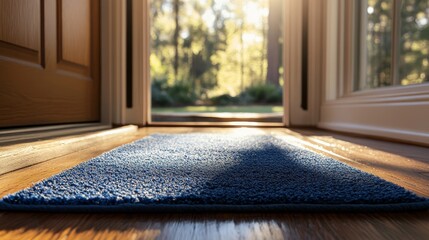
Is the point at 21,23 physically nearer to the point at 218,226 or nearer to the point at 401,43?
the point at 218,226

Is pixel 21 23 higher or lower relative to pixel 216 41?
lower

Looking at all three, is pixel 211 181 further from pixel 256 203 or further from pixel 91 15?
pixel 91 15

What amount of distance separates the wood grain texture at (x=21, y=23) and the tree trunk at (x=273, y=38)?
7404 millimetres

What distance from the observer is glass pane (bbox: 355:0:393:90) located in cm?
168

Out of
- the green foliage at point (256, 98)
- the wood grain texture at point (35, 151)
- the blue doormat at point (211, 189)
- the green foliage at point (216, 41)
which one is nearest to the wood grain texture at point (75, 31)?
the wood grain texture at point (35, 151)

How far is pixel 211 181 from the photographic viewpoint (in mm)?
588

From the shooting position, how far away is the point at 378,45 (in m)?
1.80

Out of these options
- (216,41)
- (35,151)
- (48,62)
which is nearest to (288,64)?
(48,62)

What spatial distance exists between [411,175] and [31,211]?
68 cm

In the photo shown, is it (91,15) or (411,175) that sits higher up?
(91,15)

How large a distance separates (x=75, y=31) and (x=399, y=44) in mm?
1510

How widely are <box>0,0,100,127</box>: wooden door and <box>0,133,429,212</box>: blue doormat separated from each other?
56 centimetres

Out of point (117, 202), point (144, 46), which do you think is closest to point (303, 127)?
point (144, 46)

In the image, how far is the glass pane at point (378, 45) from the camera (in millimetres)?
1678
